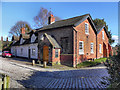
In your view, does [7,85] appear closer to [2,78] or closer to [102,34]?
[2,78]

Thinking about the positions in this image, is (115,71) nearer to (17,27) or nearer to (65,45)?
(65,45)

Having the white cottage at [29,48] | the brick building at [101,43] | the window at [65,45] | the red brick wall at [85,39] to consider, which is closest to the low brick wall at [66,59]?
the window at [65,45]

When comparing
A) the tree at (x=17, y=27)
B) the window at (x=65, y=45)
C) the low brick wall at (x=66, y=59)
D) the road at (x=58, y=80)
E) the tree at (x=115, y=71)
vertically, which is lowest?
the road at (x=58, y=80)

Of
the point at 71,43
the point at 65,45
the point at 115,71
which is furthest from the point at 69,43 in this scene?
the point at 115,71

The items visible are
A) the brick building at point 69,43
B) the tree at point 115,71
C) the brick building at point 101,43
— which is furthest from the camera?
the brick building at point 101,43

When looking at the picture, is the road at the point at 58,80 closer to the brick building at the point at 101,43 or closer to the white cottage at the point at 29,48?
the white cottage at the point at 29,48

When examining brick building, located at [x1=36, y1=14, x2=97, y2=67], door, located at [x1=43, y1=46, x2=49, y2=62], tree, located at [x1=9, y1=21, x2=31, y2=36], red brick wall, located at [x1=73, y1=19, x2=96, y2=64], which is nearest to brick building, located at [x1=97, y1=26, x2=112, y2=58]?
red brick wall, located at [x1=73, y1=19, x2=96, y2=64]

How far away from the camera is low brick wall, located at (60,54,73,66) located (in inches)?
631

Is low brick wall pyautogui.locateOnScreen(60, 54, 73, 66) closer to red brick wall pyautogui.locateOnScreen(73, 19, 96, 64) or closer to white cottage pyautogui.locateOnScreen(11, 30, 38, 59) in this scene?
red brick wall pyautogui.locateOnScreen(73, 19, 96, 64)

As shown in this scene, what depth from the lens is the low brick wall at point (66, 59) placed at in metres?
16.0

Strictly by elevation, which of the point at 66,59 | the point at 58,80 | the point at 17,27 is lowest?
the point at 58,80

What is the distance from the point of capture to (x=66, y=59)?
16594 mm

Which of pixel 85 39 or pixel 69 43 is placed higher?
pixel 85 39

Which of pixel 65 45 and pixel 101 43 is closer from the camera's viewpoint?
pixel 65 45
